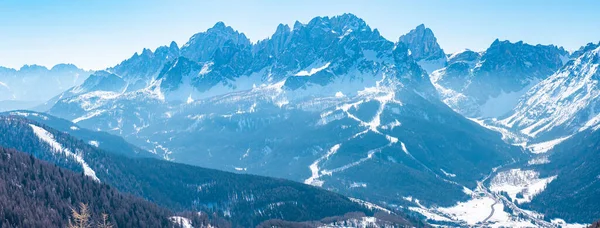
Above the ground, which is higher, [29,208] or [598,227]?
[598,227]

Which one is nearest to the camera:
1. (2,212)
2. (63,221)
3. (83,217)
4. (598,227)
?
(83,217)

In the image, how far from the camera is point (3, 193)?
200 metres

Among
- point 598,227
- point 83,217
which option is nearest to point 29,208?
point 83,217

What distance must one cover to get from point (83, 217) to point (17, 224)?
121 meters

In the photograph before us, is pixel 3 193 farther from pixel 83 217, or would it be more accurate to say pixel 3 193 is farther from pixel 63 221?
pixel 83 217

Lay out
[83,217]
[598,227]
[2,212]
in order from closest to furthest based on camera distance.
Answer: [83,217] < [598,227] < [2,212]

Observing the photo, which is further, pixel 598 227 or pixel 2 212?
pixel 2 212

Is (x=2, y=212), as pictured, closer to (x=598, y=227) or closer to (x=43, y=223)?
(x=43, y=223)

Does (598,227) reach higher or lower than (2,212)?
higher

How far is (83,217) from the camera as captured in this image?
81188 mm

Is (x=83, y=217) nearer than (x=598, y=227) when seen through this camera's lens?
Yes

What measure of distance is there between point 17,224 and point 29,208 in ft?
36.2

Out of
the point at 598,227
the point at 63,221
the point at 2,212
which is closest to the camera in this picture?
the point at 598,227

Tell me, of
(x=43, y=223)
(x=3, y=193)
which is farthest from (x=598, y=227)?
(x=3, y=193)
